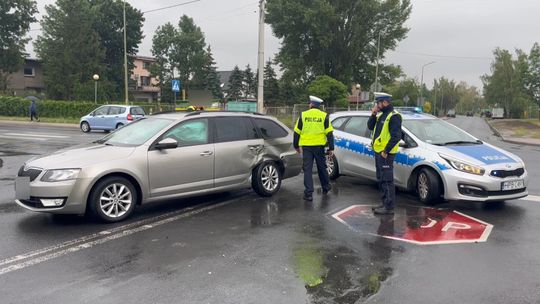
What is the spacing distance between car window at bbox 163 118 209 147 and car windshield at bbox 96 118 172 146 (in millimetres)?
172

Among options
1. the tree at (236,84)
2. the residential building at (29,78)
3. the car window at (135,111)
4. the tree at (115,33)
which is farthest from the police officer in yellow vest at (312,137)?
the tree at (236,84)

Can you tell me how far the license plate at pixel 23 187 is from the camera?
6014 mm

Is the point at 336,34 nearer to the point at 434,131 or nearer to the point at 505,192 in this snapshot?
the point at 434,131

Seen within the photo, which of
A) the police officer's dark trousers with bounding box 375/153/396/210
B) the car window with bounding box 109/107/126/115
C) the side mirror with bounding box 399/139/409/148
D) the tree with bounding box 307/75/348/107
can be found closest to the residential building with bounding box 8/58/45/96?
the tree with bounding box 307/75/348/107

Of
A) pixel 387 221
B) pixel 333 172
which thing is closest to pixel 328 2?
pixel 333 172

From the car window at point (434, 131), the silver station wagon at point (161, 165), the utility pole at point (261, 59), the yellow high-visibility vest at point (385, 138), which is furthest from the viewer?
the utility pole at point (261, 59)

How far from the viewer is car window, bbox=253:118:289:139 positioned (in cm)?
829

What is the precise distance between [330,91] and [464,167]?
30.3 meters

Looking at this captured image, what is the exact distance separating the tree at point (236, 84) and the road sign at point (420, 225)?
60211mm

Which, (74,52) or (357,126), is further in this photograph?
(74,52)

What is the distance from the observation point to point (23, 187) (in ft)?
20.0

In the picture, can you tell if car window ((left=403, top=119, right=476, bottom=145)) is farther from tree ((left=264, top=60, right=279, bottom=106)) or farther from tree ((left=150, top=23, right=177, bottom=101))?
tree ((left=150, top=23, right=177, bottom=101))

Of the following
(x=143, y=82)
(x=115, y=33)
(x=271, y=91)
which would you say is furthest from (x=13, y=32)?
(x=271, y=91)

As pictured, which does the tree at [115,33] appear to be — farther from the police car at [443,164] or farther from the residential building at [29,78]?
the police car at [443,164]
